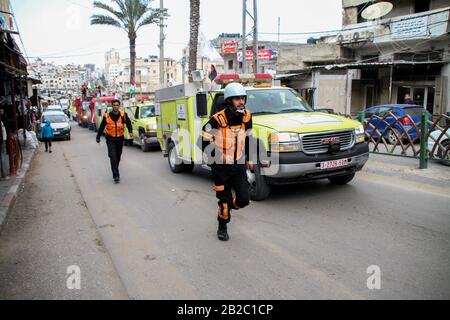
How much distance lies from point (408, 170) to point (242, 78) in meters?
4.41

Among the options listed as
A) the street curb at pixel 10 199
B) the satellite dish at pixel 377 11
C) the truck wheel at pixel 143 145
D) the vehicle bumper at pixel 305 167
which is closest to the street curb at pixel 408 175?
the vehicle bumper at pixel 305 167

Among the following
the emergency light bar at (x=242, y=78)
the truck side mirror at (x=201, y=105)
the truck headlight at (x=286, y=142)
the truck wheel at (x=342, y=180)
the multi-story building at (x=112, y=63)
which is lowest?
the truck wheel at (x=342, y=180)

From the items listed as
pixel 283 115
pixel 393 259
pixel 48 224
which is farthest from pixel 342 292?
pixel 48 224

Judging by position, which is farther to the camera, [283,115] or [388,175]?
[388,175]

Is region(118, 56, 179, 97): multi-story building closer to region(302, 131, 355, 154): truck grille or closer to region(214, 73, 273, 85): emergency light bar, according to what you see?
region(214, 73, 273, 85): emergency light bar

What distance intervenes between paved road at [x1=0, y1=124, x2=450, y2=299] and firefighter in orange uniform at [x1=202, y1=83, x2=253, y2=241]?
0.55m

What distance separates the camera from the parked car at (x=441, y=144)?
31.1ft

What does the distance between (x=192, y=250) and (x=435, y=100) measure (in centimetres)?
2063

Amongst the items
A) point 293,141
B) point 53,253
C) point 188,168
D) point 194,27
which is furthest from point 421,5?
point 53,253

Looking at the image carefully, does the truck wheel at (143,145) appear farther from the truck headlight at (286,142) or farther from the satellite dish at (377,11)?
the satellite dish at (377,11)

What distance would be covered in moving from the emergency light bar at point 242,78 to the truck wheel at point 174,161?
2.35 metres
